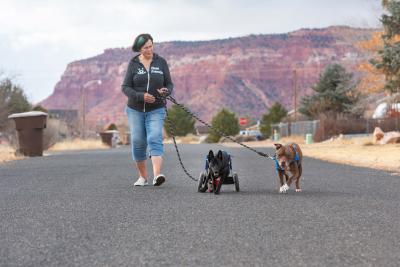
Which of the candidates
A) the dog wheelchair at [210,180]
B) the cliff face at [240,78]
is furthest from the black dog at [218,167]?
the cliff face at [240,78]

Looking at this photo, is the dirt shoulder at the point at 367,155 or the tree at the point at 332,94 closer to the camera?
the dirt shoulder at the point at 367,155

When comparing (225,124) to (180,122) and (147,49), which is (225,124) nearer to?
(180,122)

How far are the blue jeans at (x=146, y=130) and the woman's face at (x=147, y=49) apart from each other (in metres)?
0.80

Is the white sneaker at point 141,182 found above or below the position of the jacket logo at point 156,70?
below

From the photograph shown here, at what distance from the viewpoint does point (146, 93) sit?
10305 millimetres

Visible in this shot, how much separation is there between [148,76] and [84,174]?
4.42 meters

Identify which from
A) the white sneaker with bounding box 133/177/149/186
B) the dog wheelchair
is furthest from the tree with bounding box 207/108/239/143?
the dog wheelchair

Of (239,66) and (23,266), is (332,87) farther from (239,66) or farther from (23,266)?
(239,66)

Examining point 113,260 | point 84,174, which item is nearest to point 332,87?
point 84,174

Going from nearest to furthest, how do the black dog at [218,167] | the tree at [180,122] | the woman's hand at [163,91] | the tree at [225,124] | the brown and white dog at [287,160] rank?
the brown and white dog at [287,160]
the black dog at [218,167]
the woman's hand at [163,91]
the tree at [225,124]
the tree at [180,122]

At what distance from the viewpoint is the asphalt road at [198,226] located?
16.2 feet

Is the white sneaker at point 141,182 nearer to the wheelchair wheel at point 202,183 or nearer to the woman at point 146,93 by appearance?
the woman at point 146,93

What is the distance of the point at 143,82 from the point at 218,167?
1.98 meters

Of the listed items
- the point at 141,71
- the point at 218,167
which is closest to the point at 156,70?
the point at 141,71
